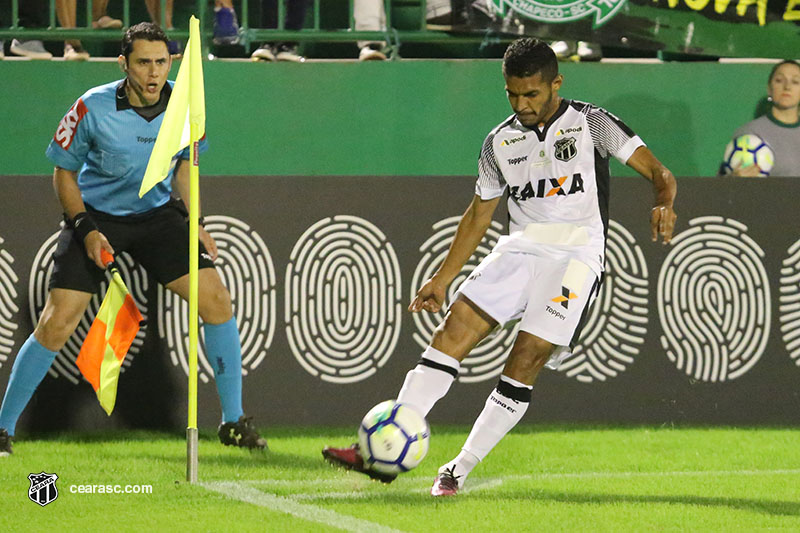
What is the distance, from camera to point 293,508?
5.02 meters

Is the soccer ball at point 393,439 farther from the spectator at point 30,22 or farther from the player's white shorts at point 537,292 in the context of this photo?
the spectator at point 30,22

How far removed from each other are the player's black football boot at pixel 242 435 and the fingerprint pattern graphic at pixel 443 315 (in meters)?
1.23

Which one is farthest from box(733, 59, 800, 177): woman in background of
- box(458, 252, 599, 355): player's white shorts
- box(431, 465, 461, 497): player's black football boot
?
box(431, 465, 461, 497): player's black football boot

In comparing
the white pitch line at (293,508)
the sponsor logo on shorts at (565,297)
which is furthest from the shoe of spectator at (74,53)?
the sponsor logo on shorts at (565,297)

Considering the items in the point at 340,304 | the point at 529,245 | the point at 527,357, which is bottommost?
the point at 340,304

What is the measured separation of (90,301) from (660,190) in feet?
11.0

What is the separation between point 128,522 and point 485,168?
2.24m

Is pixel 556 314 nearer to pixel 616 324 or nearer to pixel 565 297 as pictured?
pixel 565 297

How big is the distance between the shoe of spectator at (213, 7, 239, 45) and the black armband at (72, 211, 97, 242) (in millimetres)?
2369

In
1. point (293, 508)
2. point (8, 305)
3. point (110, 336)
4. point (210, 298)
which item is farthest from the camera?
point (8, 305)

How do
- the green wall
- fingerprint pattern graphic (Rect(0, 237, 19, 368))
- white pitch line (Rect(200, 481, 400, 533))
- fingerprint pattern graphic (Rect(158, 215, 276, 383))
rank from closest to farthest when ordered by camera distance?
1. white pitch line (Rect(200, 481, 400, 533))
2. fingerprint pattern graphic (Rect(0, 237, 19, 368))
3. fingerprint pattern graphic (Rect(158, 215, 276, 383))
4. the green wall

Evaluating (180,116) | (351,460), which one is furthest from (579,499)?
(180,116)

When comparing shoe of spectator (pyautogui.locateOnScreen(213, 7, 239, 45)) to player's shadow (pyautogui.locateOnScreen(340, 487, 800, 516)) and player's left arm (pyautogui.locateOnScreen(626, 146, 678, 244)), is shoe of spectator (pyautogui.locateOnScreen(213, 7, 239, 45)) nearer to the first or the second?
player's left arm (pyautogui.locateOnScreen(626, 146, 678, 244))

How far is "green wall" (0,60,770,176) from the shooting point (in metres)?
8.15
